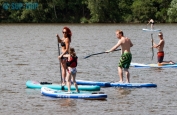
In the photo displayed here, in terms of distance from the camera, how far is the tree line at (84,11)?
93.5 metres

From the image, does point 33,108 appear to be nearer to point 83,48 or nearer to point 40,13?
point 83,48

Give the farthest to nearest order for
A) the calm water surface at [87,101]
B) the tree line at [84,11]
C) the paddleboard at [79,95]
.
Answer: the tree line at [84,11] → the paddleboard at [79,95] → the calm water surface at [87,101]

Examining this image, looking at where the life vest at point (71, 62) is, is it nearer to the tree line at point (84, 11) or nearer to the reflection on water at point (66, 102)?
the reflection on water at point (66, 102)

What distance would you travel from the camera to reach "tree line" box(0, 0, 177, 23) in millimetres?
93500

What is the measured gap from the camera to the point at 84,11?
10038 centimetres

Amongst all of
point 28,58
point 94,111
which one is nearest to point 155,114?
point 94,111

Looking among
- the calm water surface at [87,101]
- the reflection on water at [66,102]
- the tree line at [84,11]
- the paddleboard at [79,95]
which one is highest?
the paddleboard at [79,95]

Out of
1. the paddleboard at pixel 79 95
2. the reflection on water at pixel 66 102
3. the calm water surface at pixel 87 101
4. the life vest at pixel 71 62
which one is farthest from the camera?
the paddleboard at pixel 79 95

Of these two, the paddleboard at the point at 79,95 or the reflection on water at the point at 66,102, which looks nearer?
the reflection on water at the point at 66,102

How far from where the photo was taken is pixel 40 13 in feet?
315

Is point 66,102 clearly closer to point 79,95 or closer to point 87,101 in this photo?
point 79,95

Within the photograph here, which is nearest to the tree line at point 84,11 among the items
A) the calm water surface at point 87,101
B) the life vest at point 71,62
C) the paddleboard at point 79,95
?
the calm water surface at point 87,101

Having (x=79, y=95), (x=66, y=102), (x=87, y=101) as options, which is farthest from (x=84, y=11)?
(x=66, y=102)

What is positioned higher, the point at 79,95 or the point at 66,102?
the point at 79,95
